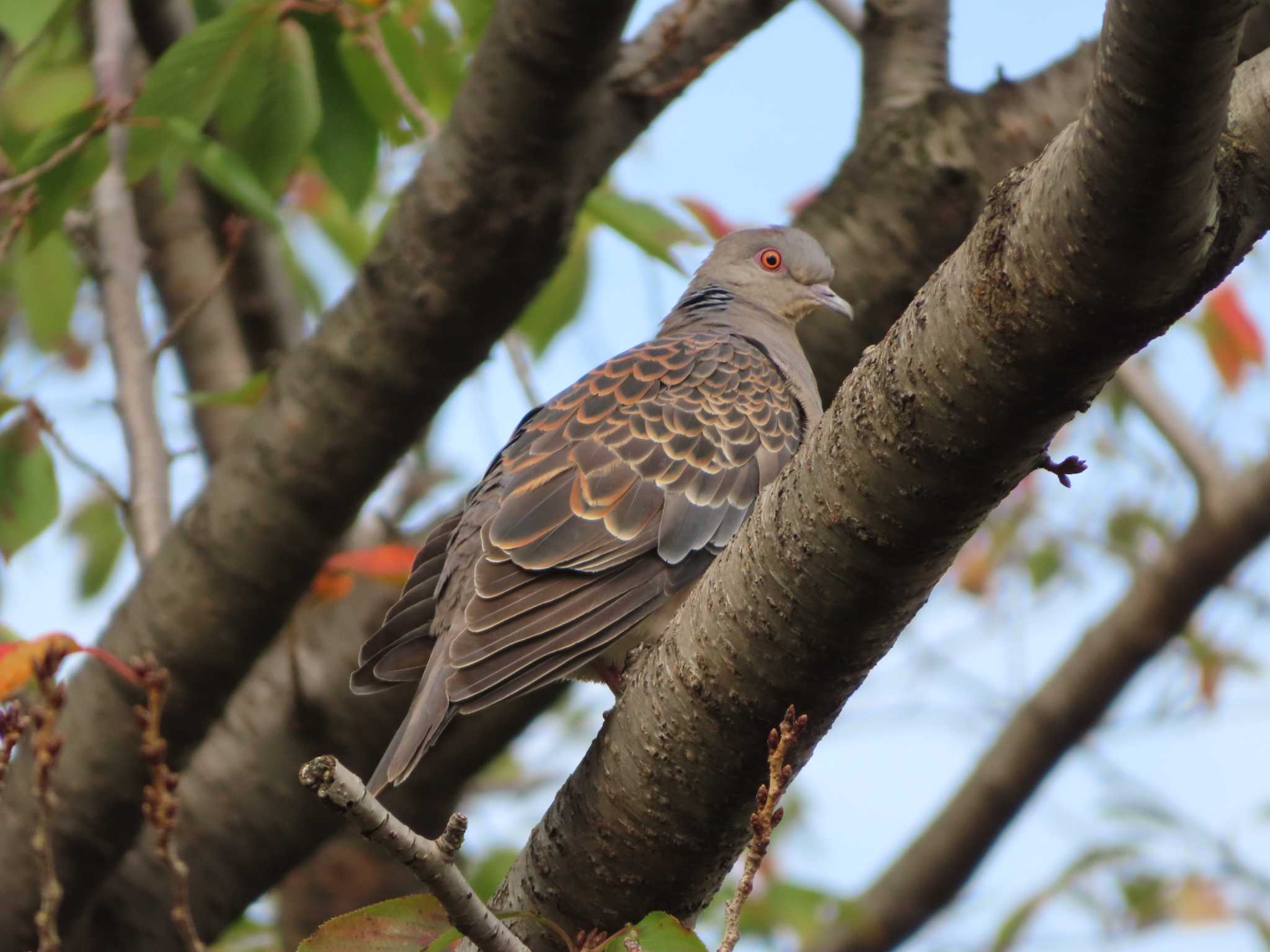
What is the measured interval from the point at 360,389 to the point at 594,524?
0.73 meters

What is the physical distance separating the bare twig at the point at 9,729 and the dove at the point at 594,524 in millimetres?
690

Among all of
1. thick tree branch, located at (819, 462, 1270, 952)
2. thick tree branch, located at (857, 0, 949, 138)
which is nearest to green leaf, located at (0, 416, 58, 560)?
thick tree branch, located at (857, 0, 949, 138)

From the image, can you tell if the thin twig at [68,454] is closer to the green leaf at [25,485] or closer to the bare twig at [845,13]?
the green leaf at [25,485]

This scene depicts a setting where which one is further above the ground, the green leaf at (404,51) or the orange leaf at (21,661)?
the green leaf at (404,51)

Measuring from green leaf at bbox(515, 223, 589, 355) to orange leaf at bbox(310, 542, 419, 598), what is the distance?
2.48 ft

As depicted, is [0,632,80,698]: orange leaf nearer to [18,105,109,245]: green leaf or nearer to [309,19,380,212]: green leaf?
[18,105,109,245]: green leaf

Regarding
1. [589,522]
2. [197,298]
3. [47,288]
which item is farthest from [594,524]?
[197,298]

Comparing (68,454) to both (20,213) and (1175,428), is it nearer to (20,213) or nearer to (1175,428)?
(20,213)

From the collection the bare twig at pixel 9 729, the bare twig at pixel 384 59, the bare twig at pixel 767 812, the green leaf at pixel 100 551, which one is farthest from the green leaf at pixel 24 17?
the green leaf at pixel 100 551

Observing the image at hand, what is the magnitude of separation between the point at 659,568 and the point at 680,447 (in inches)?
17.4

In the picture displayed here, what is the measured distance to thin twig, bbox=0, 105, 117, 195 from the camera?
9.73 feet

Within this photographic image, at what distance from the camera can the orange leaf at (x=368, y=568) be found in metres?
3.76

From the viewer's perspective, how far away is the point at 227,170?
125 inches

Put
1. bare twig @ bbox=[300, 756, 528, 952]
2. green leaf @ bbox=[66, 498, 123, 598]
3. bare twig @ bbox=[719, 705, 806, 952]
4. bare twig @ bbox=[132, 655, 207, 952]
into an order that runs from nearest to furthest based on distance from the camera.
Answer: bare twig @ bbox=[300, 756, 528, 952], bare twig @ bbox=[719, 705, 806, 952], bare twig @ bbox=[132, 655, 207, 952], green leaf @ bbox=[66, 498, 123, 598]
